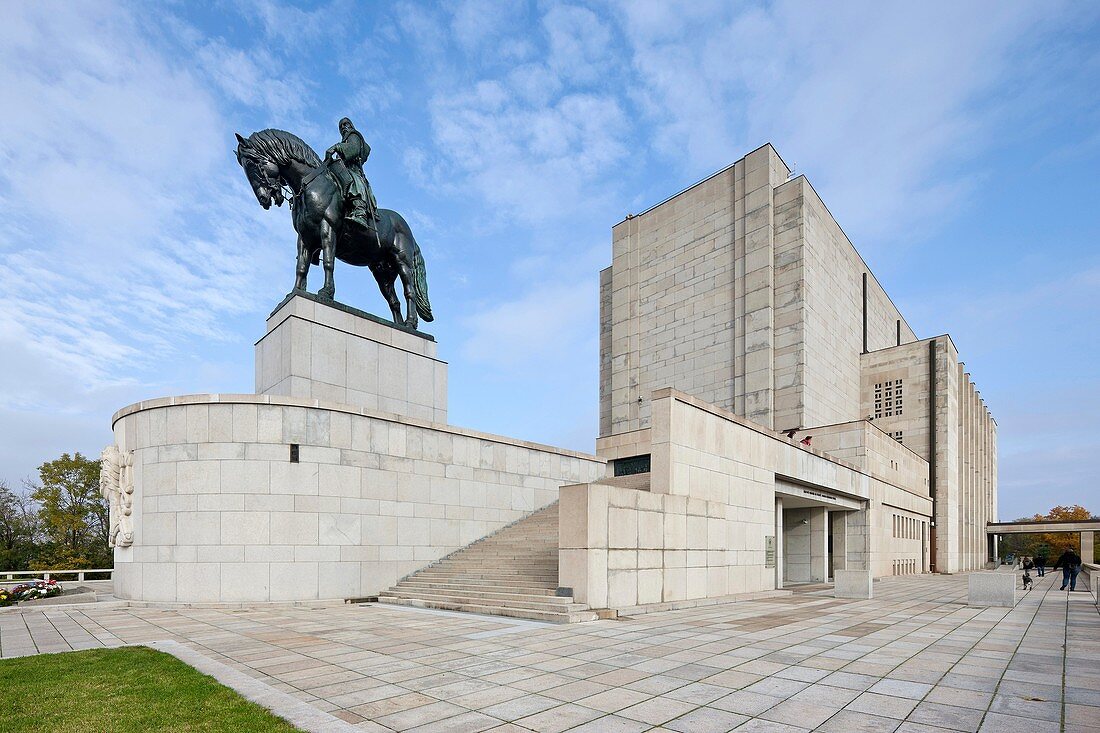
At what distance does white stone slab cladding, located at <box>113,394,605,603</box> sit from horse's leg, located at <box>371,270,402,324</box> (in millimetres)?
6769

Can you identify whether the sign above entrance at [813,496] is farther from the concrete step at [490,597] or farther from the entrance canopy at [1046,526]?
the entrance canopy at [1046,526]

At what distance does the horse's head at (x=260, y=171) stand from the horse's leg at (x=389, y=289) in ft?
14.4

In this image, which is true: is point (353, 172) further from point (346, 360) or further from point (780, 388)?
point (780, 388)

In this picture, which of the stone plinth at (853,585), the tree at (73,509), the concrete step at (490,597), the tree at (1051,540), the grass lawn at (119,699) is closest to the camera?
the grass lawn at (119,699)

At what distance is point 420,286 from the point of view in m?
24.1

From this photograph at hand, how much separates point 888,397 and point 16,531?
187 feet

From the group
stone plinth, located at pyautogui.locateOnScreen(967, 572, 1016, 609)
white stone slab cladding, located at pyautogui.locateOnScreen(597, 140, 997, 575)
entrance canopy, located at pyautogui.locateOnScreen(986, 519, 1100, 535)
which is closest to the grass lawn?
stone plinth, located at pyautogui.locateOnScreen(967, 572, 1016, 609)

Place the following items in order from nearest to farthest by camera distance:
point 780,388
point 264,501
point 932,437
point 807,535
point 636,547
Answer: point 636,547 < point 264,501 < point 807,535 < point 780,388 < point 932,437

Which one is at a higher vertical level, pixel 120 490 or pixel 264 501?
pixel 120 490

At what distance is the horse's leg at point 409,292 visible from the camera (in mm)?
23344

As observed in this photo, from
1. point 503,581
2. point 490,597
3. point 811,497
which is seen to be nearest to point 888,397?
point 811,497

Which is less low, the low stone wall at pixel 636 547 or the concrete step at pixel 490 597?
the low stone wall at pixel 636 547

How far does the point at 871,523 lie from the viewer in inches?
1242

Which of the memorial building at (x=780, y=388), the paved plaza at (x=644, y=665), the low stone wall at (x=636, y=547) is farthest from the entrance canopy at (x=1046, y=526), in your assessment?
the low stone wall at (x=636, y=547)
